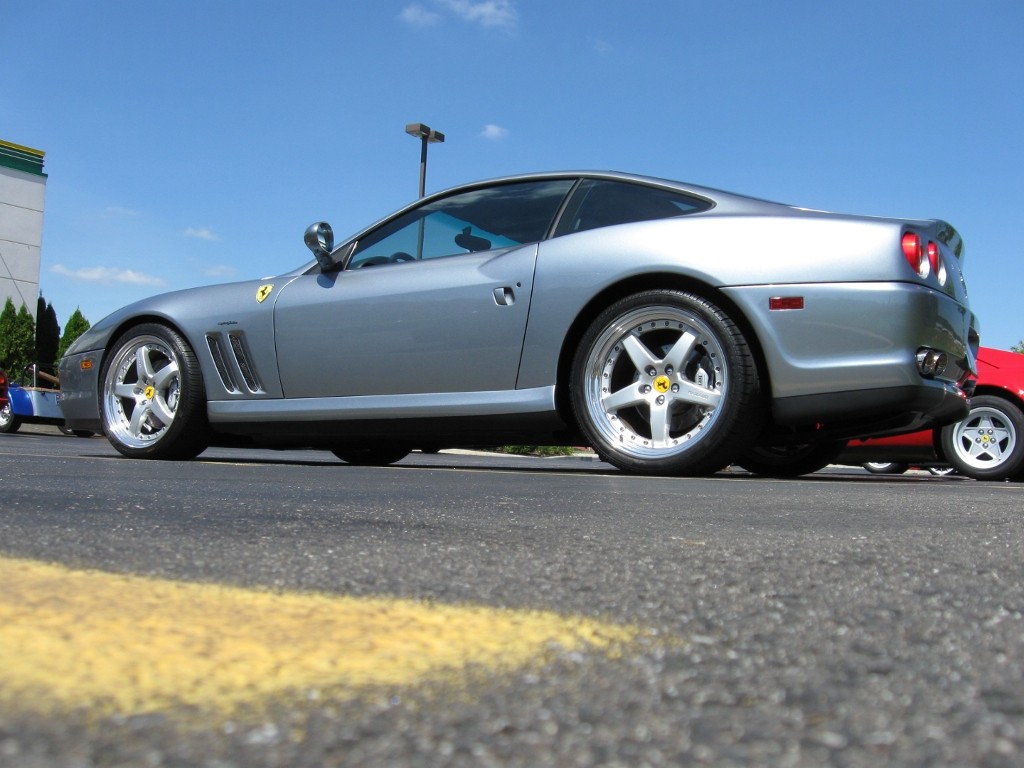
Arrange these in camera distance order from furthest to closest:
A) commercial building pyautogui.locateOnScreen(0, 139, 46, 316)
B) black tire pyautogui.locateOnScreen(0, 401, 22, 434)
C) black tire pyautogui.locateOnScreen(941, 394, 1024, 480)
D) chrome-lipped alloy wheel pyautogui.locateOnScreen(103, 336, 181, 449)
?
commercial building pyautogui.locateOnScreen(0, 139, 46, 316)
black tire pyautogui.locateOnScreen(0, 401, 22, 434)
black tire pyautogui.locateOnScreen(941, 394, 1024, 480)
chrome-lipped alloy wheel pyautogui.locateOnScreen(103, 336, 181, 449)

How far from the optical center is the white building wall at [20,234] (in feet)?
119

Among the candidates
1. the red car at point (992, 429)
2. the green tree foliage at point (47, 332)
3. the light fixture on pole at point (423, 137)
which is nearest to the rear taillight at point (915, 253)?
the red car at point (992, 429)

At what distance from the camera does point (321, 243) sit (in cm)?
509

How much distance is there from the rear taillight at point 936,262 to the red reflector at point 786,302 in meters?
0.55

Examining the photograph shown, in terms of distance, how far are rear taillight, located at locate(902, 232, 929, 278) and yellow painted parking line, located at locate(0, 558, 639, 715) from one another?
319 cm

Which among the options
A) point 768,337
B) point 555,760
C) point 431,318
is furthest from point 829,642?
point 431,318

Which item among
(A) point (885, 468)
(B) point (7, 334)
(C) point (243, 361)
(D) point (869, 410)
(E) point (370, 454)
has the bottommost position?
(A) point (885, 468)

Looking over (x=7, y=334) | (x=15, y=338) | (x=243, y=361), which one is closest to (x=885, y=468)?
(x=243, y=361)

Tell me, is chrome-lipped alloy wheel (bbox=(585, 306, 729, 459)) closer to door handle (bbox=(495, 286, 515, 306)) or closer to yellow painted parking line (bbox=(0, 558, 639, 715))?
door handle (bbox=(495, 286, 515, 306))

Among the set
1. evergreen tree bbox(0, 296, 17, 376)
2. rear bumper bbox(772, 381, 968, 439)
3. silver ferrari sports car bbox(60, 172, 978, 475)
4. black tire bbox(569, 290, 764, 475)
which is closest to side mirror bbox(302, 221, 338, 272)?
silver ferrari sports car bbox(60, 172, 978, 475)

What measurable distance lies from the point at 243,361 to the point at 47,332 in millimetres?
38945

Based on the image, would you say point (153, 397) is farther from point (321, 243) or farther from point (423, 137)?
point (423, 137)

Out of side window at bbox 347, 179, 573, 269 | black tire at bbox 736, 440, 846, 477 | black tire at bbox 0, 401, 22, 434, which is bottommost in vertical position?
black tire at bbox 0, 401, 22, 434

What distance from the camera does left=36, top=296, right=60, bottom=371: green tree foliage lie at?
3962 cm
